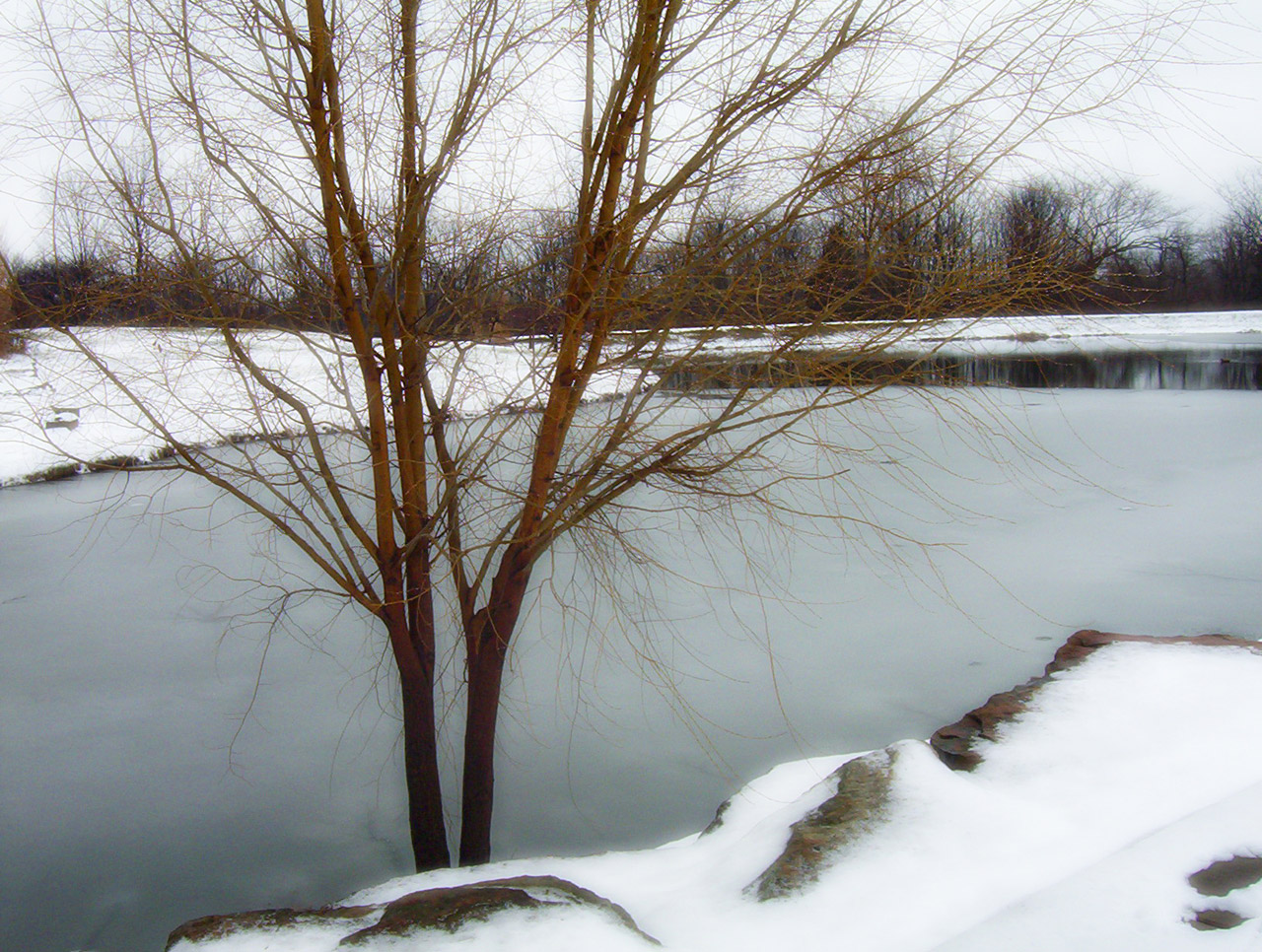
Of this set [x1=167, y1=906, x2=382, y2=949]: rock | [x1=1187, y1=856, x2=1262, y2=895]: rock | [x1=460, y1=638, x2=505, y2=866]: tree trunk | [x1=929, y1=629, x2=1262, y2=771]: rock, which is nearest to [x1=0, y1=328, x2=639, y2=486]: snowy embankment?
[x1=460, y1=638, x2=505, y2=866]: tree trunk

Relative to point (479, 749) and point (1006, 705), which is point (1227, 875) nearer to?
point (1006, 705)

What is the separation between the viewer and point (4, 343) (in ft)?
10.5

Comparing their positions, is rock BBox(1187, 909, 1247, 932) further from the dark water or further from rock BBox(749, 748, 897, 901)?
the dark water

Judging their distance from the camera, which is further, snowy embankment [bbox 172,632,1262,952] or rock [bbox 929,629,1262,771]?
rock [bbox 929,629,1262,771]

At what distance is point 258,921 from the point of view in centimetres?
230

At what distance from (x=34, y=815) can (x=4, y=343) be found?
6.52ft

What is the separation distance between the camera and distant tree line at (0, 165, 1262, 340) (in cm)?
249

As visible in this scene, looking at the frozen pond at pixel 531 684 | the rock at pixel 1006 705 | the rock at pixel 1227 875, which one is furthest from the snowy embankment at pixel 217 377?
the rock at pixel 1227 875

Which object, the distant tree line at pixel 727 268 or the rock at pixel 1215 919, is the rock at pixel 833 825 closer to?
the rock at pixel 1215 919

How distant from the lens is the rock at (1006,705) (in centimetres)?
323

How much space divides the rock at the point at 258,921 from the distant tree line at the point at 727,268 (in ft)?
5.25

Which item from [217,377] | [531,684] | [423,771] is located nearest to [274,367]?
[217,377]

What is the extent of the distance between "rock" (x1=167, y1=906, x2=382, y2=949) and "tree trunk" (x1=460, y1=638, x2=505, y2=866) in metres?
0.81

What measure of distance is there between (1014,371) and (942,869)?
1621cm
